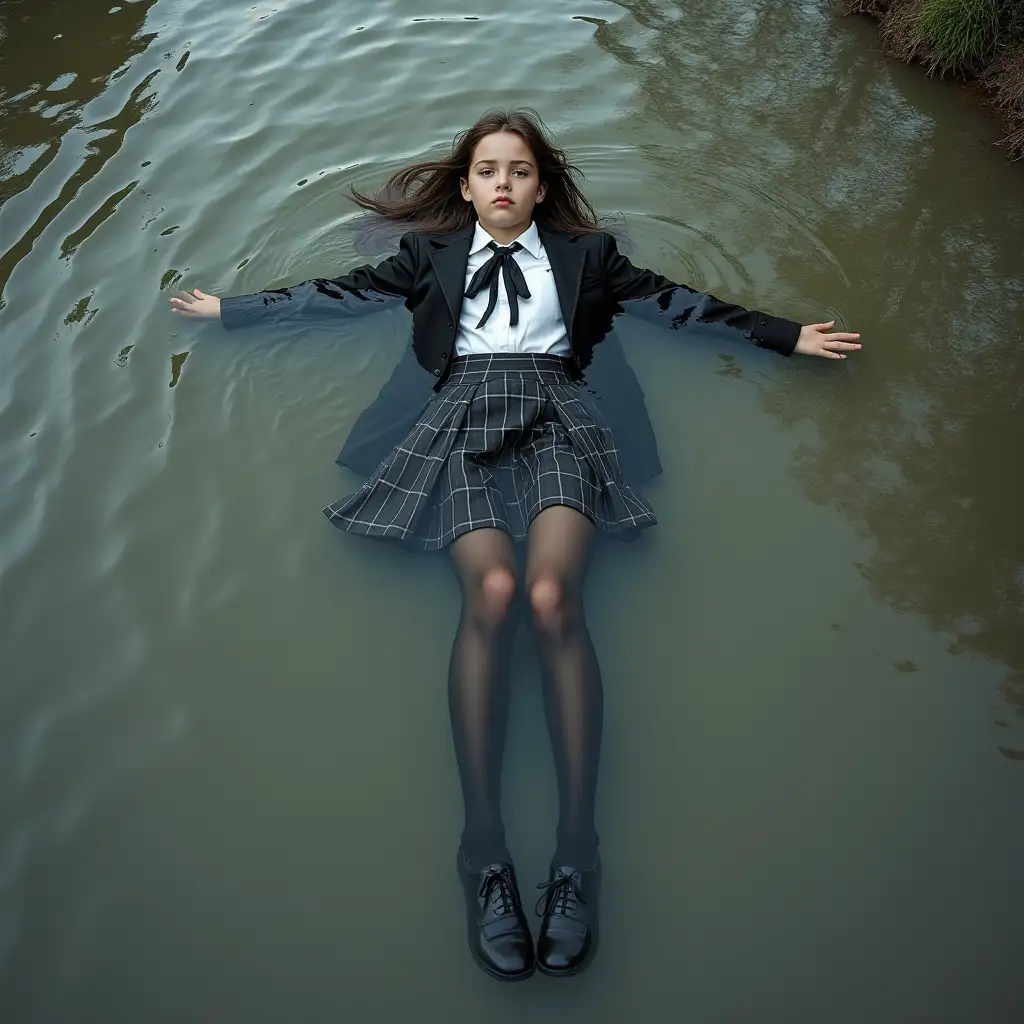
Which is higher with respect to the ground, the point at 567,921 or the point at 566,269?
the point at 566,269

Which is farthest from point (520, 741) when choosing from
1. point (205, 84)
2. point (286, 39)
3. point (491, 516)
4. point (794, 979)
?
point (286, 39)

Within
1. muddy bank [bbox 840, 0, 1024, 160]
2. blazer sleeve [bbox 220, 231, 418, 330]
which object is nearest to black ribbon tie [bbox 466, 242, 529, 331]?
blazer sleeve [bbox 220, 231, 418, 330]

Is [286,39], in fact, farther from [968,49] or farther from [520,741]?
[520,741]

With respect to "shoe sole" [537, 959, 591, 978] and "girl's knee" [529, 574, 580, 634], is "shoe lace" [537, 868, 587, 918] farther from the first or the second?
"girl's knee" [529, 574, 580, 634]

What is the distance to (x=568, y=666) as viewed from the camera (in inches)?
120

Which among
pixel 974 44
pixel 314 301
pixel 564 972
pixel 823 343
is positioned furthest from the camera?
pixel 974 44

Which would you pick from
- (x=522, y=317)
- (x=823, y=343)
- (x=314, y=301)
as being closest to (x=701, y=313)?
(x=823, y=343)

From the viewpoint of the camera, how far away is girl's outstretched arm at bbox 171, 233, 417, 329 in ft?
13.7

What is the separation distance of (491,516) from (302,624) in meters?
0.80

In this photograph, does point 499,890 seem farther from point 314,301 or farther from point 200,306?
point 200,306

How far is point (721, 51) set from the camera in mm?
6555

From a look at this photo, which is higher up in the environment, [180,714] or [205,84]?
[205,84]

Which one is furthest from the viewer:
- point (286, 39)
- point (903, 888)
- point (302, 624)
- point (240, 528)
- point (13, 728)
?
point (286, 39)

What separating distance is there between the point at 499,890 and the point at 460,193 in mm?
2996
